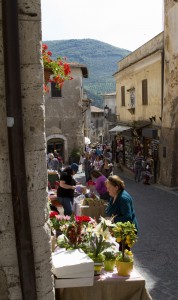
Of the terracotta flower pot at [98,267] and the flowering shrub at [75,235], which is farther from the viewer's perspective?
the flowering shrub at [75,235]

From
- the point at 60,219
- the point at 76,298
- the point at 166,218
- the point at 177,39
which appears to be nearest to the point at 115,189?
the point at 60,219

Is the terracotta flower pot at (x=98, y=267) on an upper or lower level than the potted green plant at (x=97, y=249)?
lower

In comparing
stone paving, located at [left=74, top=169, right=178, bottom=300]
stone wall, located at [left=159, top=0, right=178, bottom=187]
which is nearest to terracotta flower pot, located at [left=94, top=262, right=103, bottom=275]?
stone paving, located at [left=74, top=169, right=178, bottom=300]

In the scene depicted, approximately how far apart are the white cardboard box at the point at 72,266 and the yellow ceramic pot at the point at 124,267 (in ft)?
1.29

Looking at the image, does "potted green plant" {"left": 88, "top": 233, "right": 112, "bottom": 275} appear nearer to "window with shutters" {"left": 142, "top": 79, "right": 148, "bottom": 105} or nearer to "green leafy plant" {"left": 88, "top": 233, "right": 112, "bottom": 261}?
"green leafy plant" {"left": 88, "top": 233, "right": 112, "bottom": 261}

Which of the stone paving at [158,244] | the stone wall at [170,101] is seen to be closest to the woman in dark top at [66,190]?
the stone paving at [158,244]

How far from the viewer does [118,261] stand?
466 centimetres

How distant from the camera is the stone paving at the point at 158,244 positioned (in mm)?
6480

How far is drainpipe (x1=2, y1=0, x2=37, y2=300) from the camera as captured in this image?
124 inches

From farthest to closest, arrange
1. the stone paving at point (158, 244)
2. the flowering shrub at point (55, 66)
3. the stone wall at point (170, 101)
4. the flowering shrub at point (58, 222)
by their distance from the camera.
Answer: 1. the stone wall at point (170, 101)
2. the flowering shrub at point (55, 66)
3. the stone paving at point (158, 244)
4. the flowering shrub at point (58, 222)

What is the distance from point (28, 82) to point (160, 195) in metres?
13.1

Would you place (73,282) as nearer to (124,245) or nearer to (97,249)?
(97,249)

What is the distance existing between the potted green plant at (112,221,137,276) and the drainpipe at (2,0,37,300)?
143 cm

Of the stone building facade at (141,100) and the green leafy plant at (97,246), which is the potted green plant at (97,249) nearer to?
the green leafy plant at (97,246)
